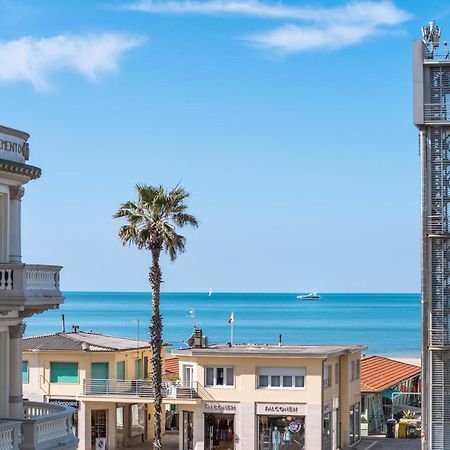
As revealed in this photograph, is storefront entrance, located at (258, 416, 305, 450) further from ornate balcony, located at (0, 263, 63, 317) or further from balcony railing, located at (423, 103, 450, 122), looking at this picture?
ornate balcony, located at (0, 263, 63, 317)

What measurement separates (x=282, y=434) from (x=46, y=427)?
25.2 metres

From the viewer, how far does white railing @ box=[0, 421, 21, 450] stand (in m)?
26.3

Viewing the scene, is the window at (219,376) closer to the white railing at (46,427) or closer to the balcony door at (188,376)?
the balcony door at (188,376)

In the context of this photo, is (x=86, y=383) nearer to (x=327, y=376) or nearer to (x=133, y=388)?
(x=133, y=388)

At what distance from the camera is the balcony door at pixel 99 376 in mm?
55125

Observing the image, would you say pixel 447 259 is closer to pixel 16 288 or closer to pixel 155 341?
pixel 155 341

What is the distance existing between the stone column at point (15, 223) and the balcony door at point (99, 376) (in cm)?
2657

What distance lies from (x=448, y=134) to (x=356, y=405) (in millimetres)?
19130

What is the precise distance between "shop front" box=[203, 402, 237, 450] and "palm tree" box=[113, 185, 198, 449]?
9.47 ft

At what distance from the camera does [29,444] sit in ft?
90.5

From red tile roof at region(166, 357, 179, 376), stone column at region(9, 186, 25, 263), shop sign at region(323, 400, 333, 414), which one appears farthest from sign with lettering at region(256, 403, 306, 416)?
stone column at region(9, 186, 25, 263)

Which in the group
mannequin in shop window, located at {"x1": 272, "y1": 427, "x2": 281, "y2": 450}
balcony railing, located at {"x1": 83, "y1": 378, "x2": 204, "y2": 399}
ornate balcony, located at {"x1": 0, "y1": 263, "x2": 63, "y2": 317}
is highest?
ornate balcony, located at {"x1": 0, "y1": 263, "x2": 63, "y2": 317}

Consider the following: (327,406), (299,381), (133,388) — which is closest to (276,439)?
(299,381)

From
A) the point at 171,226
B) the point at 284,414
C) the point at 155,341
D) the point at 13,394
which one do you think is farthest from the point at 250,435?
the point at 13,394
